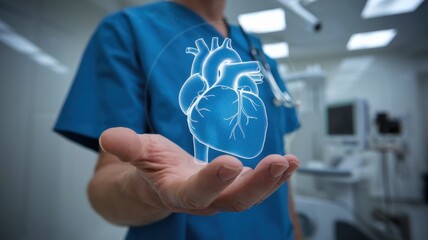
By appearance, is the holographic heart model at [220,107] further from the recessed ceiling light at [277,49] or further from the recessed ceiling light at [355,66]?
the recessed ceiling light at [355,66]

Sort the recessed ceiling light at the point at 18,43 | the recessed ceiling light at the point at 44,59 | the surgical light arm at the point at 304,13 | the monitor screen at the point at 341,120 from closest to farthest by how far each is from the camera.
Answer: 1. the surgical light arm at the point at 304,13
2. the recessed ceiling light at the point at 18,43
3. the recessed ceiling light at the point at 44,59
4. the monitor screen at the point at 341,120

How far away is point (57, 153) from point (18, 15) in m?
0.71

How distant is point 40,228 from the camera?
1246 millimetres

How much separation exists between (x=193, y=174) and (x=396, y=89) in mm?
4723

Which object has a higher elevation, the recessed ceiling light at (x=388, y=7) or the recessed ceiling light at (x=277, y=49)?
the recessed ceiling light at (x=388, y=7)

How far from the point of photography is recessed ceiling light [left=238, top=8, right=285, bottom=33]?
48 centimetres

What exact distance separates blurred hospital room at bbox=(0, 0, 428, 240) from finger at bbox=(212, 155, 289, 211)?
0.84ft

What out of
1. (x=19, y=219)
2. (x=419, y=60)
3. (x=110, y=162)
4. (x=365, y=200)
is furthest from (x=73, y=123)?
(x=419, y=60)

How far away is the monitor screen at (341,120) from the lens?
2.04 metres

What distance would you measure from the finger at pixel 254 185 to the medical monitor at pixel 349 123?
1973 millimetres

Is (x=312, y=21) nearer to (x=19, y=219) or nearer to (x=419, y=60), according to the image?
(x=19, y=219)

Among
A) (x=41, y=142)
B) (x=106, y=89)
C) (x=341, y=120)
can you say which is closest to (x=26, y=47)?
(x=41, y=142)

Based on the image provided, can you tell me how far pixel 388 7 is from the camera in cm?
82

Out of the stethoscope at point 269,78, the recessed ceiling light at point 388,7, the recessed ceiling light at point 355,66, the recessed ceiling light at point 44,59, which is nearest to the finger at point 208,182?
the stethoscope at point 269,78
